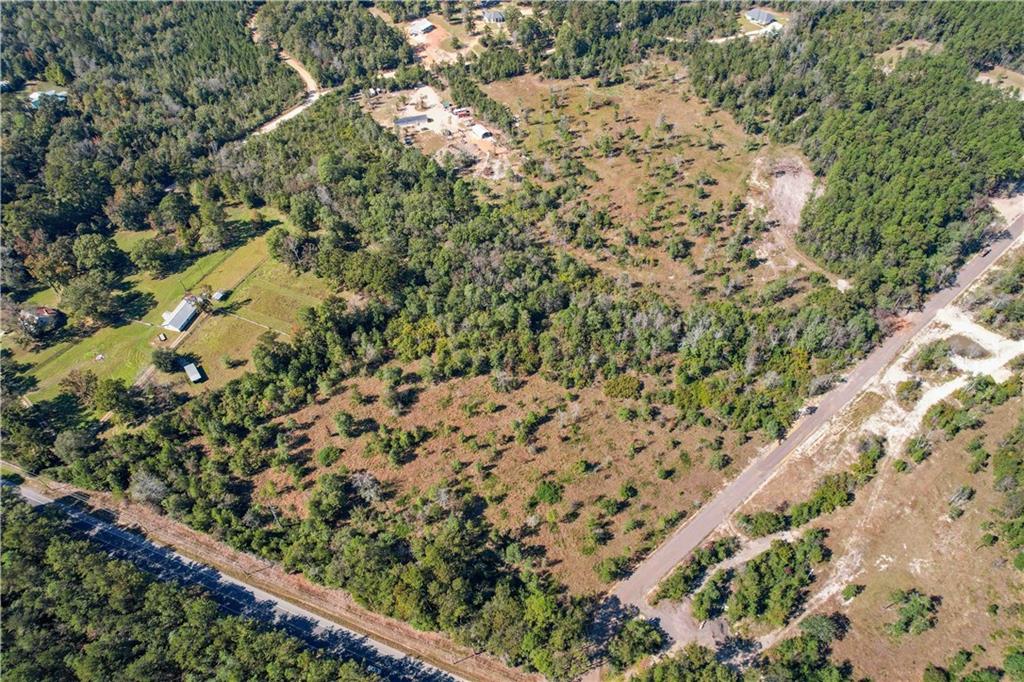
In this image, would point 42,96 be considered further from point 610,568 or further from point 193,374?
point 610,568

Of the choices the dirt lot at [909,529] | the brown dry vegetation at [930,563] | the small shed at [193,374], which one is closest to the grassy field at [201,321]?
the small shed at [193,374]

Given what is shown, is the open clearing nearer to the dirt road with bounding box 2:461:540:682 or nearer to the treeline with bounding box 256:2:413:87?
the treeline with bounding box 256:2:413:87

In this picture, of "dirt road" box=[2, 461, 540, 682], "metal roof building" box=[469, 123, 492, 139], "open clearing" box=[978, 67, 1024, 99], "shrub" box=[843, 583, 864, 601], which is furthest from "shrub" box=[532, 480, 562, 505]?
"open clearing" box=[978, 67, 1024, 99]

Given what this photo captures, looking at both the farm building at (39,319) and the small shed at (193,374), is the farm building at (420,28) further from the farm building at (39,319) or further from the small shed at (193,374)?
the small shed at (193,374)

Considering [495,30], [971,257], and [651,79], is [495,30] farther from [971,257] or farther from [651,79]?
[971,257]

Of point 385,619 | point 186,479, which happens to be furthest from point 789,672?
point 186,479
